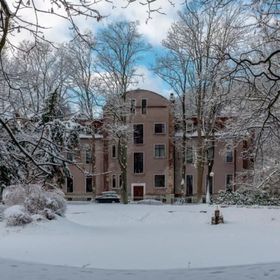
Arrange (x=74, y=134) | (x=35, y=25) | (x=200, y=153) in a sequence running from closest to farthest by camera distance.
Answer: (x=35, y=25)
(x=74, y=134)
(x=200, y=153)

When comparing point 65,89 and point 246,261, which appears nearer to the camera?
point 246,261

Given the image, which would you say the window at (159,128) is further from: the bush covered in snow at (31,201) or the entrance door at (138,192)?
the bush covered in snow at (31,201)

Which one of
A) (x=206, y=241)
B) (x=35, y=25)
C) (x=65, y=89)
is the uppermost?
(x=65, y=89)

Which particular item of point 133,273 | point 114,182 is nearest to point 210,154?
point 114,182

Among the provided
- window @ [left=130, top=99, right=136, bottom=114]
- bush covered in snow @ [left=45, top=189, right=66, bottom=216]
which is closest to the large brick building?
window @ [left=130, top=99, right=136, bottom=114]

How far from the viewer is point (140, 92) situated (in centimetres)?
4750

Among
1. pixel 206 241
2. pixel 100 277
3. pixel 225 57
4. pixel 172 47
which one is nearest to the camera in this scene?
pixel 225 57

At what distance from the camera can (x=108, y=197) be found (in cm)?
4497

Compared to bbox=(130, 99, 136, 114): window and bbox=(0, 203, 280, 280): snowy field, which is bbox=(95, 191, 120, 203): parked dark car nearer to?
bbox=(130, 99, 136, 114): window

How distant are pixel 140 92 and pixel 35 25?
139 ft

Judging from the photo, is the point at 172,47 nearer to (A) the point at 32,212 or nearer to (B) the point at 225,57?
(A) the point at 32,212

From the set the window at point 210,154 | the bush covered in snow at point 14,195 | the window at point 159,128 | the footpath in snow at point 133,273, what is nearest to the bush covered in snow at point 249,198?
the window at point 210,154

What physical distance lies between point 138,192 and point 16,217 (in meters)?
31.1

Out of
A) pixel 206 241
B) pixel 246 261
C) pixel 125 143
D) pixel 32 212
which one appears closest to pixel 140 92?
pixel 125 143
